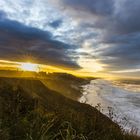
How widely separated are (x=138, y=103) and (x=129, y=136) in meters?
22.4

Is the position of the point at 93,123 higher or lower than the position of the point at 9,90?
lower

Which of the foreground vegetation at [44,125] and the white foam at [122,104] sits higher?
the foreground vegetation at [44,125]

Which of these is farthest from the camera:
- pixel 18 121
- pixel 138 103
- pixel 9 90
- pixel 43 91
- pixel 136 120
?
pixel 138 103

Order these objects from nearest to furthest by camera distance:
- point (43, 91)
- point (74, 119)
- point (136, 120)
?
point (74, 119) < point (43, 91) < point (136, 120)

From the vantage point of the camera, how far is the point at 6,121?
22.7 ft

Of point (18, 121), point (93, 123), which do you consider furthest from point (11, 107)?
point (93, 123)

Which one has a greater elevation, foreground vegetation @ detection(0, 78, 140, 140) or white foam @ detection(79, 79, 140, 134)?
foreground vegetation @ detection(0, 78, 140, 140)

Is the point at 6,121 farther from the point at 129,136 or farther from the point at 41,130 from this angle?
the point at 129,136

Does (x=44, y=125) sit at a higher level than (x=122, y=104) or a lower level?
higher

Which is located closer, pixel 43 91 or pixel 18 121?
pixel 18 121

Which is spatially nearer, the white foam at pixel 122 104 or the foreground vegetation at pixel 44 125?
the foreground vegetation at pixel 44 125

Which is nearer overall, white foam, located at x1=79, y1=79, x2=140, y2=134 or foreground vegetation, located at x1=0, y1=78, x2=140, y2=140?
foreground vegetation, located at x1=0, y1=78, x2=140, y2=140

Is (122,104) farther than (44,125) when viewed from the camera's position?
Yes

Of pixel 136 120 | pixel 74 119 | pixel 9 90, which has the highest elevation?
pixel 9 90
